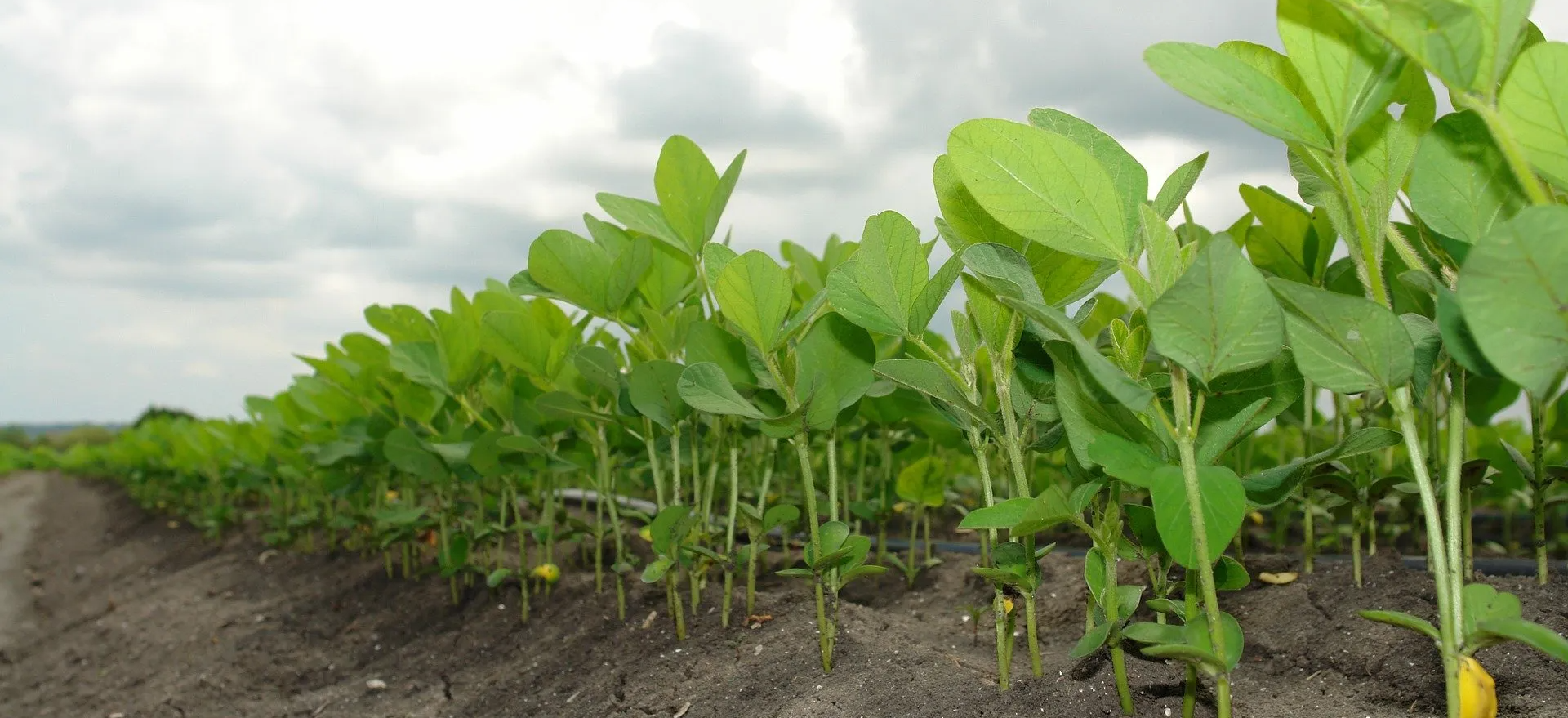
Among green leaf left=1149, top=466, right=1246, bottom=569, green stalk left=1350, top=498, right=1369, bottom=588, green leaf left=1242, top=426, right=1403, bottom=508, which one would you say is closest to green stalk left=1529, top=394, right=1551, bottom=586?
green stalk left=1350, top=498, right=1369, bottom=588

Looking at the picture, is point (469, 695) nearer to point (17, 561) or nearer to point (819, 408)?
point (819, 408)

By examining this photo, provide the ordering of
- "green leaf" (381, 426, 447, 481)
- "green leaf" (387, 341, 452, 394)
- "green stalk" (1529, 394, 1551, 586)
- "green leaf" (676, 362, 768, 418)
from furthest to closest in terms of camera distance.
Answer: "green leaf" (381, 426, 447, 481) < "green leaf" (387, 341, 452, 394) < "green stalk" (1529, 394, 1551, 586) < "green leaf" (676, 362, 768, 418)

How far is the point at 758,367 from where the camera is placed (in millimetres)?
1339

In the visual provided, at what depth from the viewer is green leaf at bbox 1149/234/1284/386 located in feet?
2.60

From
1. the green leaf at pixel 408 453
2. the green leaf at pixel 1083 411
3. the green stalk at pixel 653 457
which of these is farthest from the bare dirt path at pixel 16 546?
the green leaf at pixel 1083 411

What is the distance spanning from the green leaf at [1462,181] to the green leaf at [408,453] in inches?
79.8

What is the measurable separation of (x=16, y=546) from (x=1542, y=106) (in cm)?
1047

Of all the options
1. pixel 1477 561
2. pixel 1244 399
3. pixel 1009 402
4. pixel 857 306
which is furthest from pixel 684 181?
pixel 1477 561

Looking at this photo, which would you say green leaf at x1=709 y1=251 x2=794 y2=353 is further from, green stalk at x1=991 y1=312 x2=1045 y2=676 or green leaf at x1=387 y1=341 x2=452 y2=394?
green leaf at x1=387 y1=341 x2=452 y2=394

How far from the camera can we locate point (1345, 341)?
81cm

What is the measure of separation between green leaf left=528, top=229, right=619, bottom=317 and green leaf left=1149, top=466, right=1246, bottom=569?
0.99 m

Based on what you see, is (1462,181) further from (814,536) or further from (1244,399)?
(814,536)

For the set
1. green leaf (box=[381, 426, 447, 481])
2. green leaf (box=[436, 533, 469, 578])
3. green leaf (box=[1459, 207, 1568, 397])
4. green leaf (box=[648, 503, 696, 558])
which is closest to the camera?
green leaf (box=[1459, 207, 1568, 397])

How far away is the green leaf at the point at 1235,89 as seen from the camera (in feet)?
2.71
